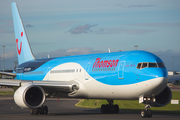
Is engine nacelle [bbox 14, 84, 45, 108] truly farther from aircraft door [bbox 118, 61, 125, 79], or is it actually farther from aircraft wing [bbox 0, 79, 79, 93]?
aircraft door [bbox 118, 61, 125, 79]

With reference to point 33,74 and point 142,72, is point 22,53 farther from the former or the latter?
point 142,72

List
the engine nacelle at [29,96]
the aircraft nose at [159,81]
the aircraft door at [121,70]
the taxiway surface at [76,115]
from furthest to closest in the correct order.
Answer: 1. the engine nacelle at [29,96]
2. the aircraft door at [121,70]
3. the taxiway surface at [76,115]
4. the aircraft nose at [159,81]

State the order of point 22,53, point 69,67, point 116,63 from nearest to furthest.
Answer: point 116,63, point 69,67, point 22,53

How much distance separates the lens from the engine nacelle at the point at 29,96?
70.6ft

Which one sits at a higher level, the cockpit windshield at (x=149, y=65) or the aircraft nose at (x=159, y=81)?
the cockpit windshield at (x=149, y=65)

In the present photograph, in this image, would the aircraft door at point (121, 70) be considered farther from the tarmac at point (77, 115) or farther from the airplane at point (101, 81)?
the tarmac at point (77, 115)

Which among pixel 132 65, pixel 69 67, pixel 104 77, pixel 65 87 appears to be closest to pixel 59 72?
pixel 69 67

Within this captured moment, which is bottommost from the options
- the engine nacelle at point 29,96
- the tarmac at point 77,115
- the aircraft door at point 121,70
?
the tarmac at point 77,115

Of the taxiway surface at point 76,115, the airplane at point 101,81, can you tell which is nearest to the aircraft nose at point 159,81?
the airplane at point 101,81

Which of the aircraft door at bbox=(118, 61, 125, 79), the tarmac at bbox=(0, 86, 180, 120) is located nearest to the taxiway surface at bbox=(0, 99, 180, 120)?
the tarmac at bbox=(0, 86, 180, 120)

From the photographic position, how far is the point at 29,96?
890 inches

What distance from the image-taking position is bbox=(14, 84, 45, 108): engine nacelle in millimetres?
21531

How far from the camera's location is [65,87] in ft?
78.3

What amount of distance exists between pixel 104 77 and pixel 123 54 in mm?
2137
